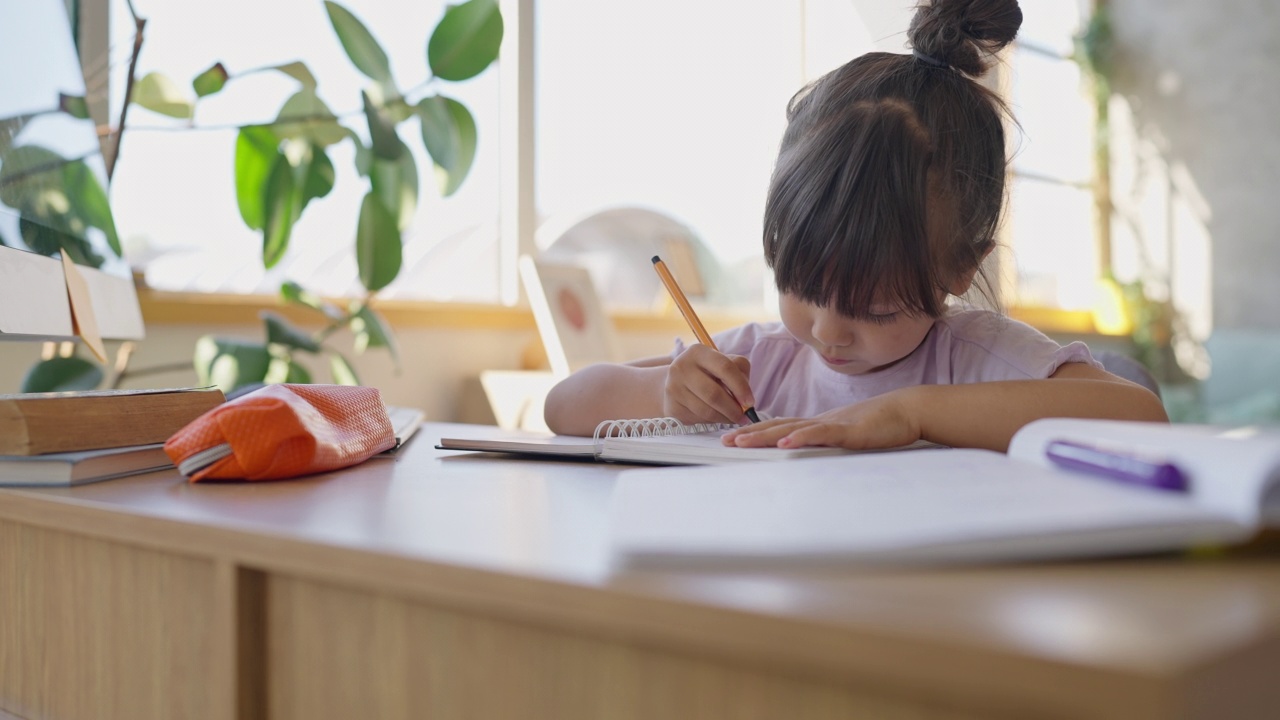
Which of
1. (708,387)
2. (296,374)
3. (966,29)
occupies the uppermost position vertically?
(966,29)

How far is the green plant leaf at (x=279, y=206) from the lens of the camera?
4.65 ft

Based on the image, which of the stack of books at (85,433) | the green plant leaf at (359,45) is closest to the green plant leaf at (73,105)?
the stack of books at (85,433)

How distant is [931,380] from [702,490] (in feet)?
2.20

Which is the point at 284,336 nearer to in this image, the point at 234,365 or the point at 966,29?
the point at 234,365

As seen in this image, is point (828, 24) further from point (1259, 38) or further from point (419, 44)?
point (1259, 38)

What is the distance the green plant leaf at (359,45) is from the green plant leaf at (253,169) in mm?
175

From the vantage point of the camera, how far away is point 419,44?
7.55 feet

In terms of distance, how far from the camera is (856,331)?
0.90m

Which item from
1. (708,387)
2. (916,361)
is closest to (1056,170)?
(916,361)

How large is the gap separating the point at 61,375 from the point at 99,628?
786mm

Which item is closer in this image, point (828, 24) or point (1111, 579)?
point (1111, 579)

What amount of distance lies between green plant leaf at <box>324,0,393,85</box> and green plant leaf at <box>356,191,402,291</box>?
186 mm

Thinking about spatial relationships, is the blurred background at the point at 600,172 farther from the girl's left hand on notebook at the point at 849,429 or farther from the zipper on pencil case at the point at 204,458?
the girl's left hand on notebook at the point at 849,429

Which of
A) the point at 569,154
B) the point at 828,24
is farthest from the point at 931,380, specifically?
the point at 828,24
